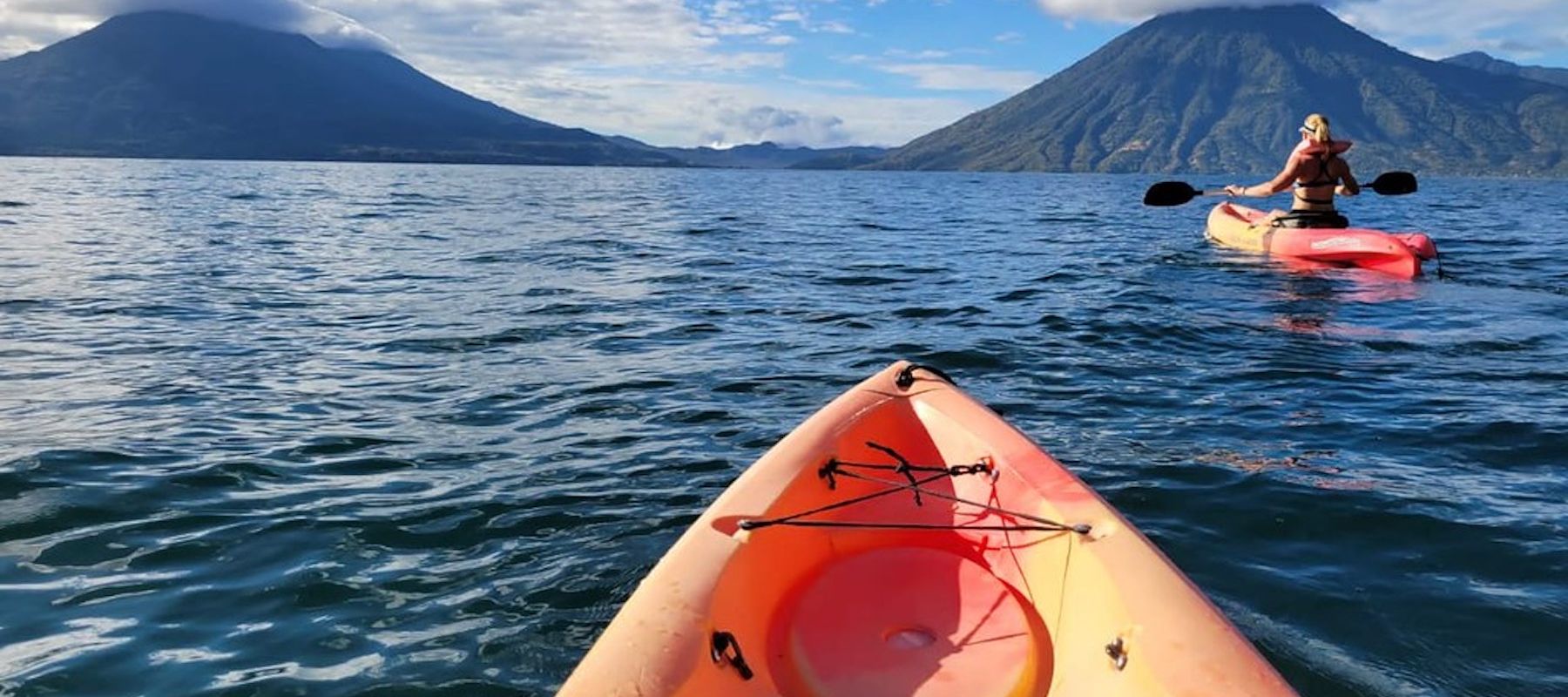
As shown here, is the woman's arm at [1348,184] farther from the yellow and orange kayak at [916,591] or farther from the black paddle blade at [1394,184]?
the yellow and orange kayak at [916,591]

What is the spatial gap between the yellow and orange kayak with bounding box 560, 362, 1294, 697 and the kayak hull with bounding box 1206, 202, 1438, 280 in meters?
13.4

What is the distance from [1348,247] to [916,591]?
583 inches

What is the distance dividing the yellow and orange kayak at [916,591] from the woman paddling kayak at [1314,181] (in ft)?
40.7

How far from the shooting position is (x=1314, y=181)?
1709cm

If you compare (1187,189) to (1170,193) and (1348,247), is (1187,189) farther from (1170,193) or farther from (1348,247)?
(1348,247)

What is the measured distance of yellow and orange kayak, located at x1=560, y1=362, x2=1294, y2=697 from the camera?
341 cm

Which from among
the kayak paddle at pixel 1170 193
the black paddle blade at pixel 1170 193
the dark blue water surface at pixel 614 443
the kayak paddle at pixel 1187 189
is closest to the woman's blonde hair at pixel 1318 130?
the kayak paddle at pixel 1187 189

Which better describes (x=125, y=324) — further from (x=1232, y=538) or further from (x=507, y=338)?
(x=1232, y=538)

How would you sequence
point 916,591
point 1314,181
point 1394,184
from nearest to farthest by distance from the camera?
point 916,591, point 1314,181, point 1394,184

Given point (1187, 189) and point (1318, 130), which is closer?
point (1318, 130)

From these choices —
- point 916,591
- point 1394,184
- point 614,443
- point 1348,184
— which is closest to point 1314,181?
point 1348,184

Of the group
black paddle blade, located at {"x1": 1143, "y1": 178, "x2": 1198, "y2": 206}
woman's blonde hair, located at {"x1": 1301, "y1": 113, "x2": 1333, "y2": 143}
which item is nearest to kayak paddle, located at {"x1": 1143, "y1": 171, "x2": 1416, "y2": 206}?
black paddle blade, located at {"x1": 1143, "y1": 178, "x2": 1198, "y2": 206}

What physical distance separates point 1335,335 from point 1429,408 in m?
3.30

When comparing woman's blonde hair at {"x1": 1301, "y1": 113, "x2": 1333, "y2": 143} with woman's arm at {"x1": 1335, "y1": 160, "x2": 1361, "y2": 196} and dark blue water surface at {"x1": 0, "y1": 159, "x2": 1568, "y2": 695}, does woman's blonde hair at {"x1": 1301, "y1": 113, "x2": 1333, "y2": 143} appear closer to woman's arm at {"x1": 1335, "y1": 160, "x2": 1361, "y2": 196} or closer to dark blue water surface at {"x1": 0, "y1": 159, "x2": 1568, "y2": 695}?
woman's arm at {"x1": 1335, "y1": 160, "x2": 1361, "y2": 196}
